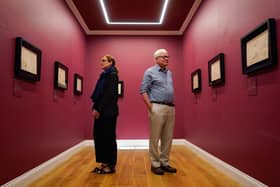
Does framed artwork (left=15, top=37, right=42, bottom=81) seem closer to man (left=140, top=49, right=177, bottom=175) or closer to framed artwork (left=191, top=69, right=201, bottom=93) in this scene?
man (left=140, top=49, right=177, bottom=175)

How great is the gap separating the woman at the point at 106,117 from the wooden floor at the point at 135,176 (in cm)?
20

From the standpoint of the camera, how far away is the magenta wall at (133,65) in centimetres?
521

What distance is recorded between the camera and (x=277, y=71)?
1.76m

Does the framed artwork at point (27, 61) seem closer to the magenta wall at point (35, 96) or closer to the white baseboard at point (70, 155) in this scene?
the magenta wall at point (35, 96)

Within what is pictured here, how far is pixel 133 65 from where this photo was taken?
5.30 meters

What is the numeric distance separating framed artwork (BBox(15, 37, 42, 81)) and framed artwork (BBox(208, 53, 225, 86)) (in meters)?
2.16

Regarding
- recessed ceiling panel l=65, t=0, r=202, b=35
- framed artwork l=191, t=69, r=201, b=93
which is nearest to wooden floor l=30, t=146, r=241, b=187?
framed artwork l=191, t=69, r=201, b=93

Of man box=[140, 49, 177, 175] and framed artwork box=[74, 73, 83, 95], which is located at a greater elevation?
framed artwork box=[74, 73, 83, 95]

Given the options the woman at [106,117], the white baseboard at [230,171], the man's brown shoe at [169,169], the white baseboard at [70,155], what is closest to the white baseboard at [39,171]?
the white baseboard at [70,155]

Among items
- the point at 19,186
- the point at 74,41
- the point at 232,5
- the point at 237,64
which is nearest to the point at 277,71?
the point at 237,64

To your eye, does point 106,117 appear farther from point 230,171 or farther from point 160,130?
point 230,171

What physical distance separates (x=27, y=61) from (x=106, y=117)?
1.01 m

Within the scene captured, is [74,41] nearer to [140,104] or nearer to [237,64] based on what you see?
[140,104]

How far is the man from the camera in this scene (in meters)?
2.70
